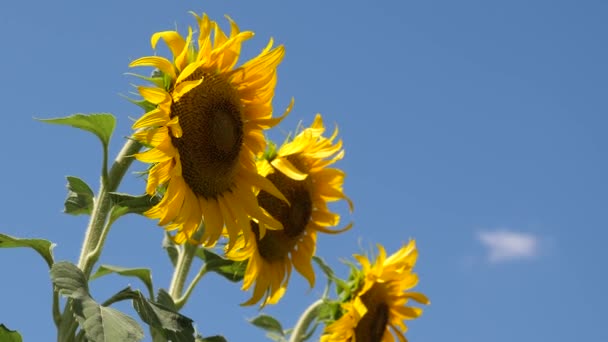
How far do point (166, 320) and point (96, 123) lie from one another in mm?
781

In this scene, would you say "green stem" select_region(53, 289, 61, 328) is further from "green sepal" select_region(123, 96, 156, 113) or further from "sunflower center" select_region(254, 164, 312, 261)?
"sunflower center" select_region(254, 164, 312, 261)

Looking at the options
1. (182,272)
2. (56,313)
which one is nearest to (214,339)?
(182,272)

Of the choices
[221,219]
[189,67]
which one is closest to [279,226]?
[221,219]

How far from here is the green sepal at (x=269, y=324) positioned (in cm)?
521

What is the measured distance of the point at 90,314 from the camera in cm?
314

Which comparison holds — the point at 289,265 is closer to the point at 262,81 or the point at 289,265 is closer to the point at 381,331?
the point at 381,331

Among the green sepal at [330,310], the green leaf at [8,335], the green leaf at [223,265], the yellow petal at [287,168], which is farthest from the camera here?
the green sepal at [330,310]

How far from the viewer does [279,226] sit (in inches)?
158

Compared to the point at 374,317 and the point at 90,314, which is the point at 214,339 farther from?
the point at 374,317

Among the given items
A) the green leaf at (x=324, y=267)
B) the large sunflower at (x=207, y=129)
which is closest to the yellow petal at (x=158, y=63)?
the large sunflower at (x=207, y=129)

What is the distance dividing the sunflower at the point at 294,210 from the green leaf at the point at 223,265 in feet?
0.12

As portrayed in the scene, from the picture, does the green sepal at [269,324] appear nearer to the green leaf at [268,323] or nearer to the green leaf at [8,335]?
the green leaf at [268,323]

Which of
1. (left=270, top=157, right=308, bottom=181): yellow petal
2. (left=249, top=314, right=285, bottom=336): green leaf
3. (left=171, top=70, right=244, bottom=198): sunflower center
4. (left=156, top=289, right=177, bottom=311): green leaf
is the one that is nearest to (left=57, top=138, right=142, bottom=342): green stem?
(left=171, top=70, right=244, bottom=198): sunflower center

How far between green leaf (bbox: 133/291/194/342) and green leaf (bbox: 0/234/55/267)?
0.37 m
